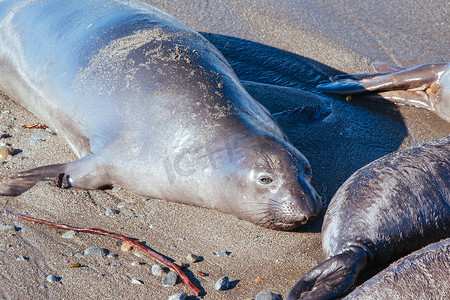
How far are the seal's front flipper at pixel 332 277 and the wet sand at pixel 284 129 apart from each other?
192 mm

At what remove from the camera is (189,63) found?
4078mm

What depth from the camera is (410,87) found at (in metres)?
5.38

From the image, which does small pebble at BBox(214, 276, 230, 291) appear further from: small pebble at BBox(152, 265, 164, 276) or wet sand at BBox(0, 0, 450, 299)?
small pebble at BBox(152, 265, 164, 276)

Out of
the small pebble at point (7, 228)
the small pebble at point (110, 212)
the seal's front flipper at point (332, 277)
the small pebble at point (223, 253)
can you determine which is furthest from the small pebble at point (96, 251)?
the seal's front flipper at point (332, 277)

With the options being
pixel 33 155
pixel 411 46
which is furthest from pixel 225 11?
pixel 33 155

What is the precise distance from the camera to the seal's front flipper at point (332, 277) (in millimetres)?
2750

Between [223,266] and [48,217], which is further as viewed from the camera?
[48,217]

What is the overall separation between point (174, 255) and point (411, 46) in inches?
175

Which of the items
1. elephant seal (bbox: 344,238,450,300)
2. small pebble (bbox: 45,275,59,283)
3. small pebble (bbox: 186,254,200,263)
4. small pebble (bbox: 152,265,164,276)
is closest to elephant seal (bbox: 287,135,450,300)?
elephant seal (bbox: 344,238,450,300)

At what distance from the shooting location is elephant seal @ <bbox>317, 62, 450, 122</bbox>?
17.5 feet

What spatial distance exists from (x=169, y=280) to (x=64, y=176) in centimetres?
134

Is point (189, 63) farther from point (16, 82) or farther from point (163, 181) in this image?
point (16, 82)

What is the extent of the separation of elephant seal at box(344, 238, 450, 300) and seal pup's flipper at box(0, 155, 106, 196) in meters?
2.12

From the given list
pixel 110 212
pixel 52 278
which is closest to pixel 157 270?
pixel 52 278
